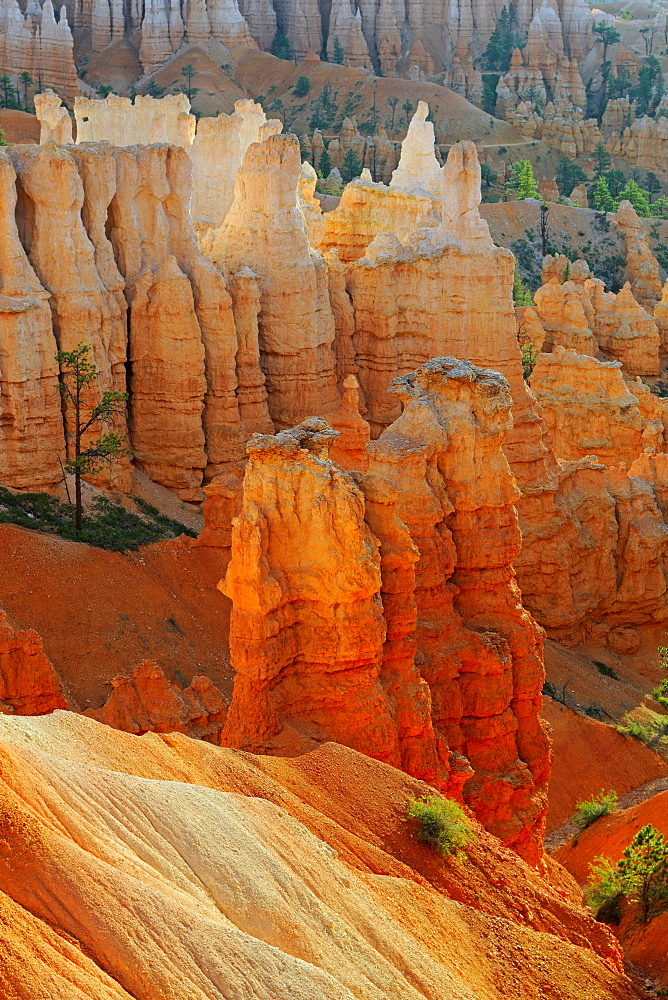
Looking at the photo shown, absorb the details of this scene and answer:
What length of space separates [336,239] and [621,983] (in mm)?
34849

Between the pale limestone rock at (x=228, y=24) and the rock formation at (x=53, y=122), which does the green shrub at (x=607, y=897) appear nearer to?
the rock formation at (x=53, y=122)

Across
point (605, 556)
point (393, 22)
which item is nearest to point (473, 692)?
point (605, 556)

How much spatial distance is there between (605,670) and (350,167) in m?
59.0

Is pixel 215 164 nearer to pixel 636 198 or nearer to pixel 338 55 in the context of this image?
pixel 636 198

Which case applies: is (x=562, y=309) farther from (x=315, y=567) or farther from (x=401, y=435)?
(x=315, y=567)

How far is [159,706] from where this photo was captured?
22297 millimetres

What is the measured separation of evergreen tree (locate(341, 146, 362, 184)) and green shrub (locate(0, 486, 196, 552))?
58.6 meters

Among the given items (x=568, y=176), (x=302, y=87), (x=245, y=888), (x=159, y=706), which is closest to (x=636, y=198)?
(x=568, y=176)

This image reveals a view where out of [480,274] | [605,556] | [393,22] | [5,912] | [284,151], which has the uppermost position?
[393,22]

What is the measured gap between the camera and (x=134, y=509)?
31.5 meters

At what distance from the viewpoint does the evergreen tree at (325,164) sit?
288 feet

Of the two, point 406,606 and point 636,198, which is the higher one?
point 636,198

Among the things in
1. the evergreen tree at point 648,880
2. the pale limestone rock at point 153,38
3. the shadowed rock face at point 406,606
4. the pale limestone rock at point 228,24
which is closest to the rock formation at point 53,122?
the shadowed rock face at point 406,606

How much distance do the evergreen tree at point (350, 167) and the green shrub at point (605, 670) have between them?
57.2m
